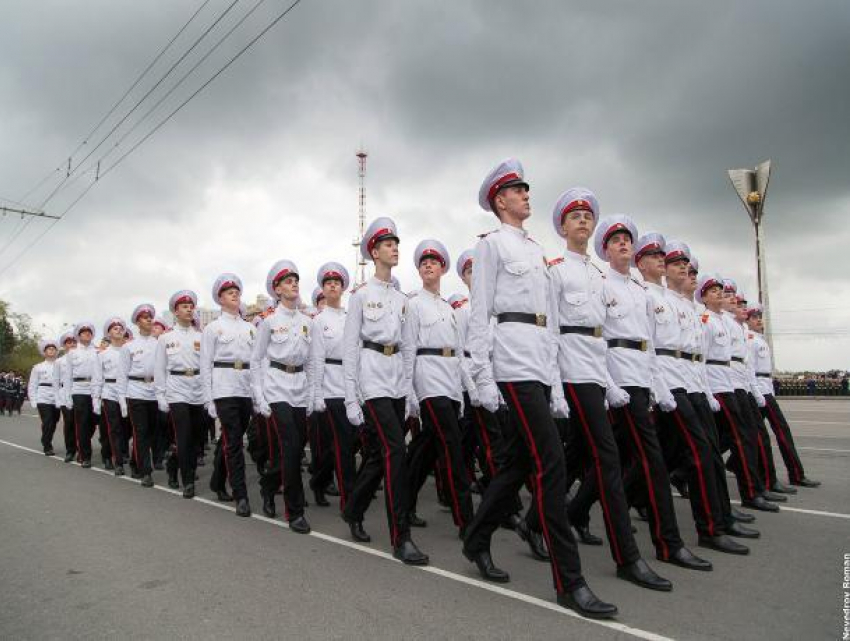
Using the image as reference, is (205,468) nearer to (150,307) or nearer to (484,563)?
(150,307)

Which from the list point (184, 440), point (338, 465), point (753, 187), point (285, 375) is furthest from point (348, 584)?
point (753, 187)

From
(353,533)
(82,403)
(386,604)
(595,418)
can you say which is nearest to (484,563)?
(386,604)

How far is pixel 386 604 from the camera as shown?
3820mm

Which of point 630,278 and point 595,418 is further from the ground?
point 630,278

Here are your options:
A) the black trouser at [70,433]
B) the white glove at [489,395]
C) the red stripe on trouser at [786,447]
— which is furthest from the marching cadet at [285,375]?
the black trouser at [70,433]

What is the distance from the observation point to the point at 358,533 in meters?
5.44

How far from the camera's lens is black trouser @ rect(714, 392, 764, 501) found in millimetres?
6461

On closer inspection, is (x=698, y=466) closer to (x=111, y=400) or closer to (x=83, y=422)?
(x=111, y=400)

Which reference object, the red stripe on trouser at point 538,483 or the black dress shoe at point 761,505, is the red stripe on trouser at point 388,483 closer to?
the red stripe on trouser at point 538,483

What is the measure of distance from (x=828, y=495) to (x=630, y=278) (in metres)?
3.79

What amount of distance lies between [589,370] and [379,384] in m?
1.69

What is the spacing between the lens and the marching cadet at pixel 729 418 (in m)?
6.47

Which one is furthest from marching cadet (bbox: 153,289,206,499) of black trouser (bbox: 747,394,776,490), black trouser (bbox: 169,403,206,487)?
black trouser (bbox: 747,394,776,490)

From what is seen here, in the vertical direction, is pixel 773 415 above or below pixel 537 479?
above
